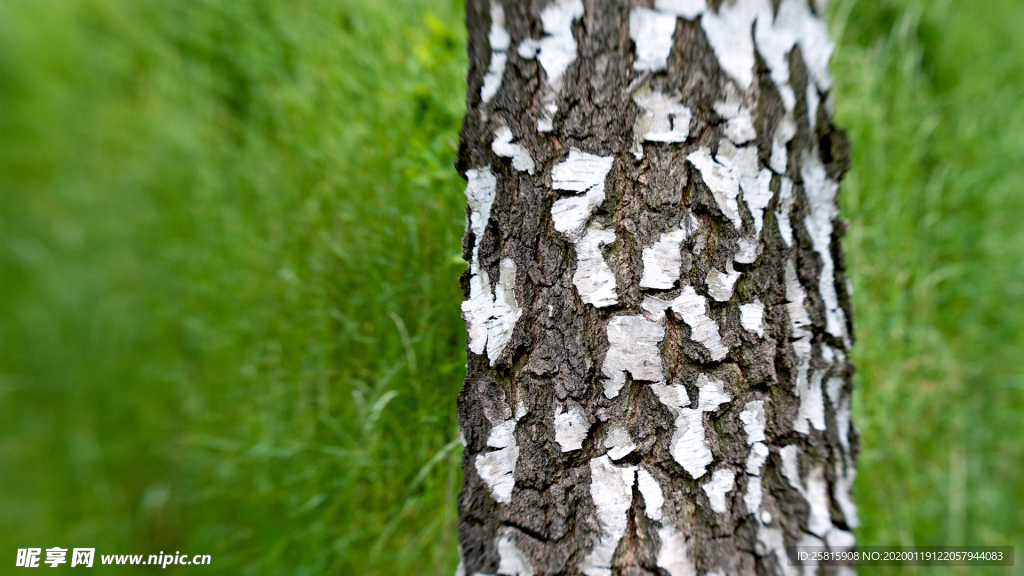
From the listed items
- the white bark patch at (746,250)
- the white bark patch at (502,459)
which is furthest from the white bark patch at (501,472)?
the white bark patch at (746,250)

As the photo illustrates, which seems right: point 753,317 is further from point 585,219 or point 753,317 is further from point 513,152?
point 513,152

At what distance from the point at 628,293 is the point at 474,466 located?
1.19ft

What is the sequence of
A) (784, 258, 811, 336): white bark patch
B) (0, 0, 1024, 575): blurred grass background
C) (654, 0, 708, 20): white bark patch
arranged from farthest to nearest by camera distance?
1. (0, 0, 1024, 575): blurred grass background
2. (784, 258, 811, 336): white bark patch
3. (654, 0, 708, 20): white bark patch

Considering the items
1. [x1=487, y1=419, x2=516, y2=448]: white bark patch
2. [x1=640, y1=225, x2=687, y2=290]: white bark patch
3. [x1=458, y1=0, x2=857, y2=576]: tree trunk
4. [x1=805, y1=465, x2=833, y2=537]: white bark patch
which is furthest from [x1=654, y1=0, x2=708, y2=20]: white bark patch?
[x1=805, y1=465, x2=833, y2=537]: white bark patch

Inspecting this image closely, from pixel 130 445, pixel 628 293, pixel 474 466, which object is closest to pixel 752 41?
pixel 628 293

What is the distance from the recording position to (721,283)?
75 centimetres

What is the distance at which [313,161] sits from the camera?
1511 mm

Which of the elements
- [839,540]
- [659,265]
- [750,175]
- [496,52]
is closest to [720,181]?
[750,175]

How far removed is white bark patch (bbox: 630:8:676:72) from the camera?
2.26ft

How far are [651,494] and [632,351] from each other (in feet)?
0.73

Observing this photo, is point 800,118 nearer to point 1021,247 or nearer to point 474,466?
point 474,466

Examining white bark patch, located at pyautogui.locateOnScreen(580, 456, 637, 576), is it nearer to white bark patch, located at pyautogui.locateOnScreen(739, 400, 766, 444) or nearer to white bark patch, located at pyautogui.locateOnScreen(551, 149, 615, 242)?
white bark patch, located at pyautogui.locateOnScreen(739, 400, 766, 444)

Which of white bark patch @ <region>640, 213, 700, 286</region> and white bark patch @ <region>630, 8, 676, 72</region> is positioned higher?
white bark patch @ <region>630, 8, 676, 72</region>

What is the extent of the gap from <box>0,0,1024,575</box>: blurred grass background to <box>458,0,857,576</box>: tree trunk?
398 millimetres
